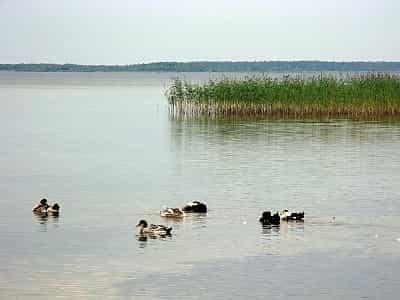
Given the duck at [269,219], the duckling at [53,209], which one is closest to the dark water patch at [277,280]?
the duck at [269,219]

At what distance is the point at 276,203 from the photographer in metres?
17.2

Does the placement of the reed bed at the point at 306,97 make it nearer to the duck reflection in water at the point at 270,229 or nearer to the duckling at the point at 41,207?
the duckling at the point at 41,207

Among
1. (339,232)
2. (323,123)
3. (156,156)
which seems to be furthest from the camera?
(323,123)

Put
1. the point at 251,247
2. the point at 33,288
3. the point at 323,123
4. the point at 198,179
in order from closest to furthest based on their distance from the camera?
the point at 33,288
the point at 251,247
the point at 198,179
the point at 323,123

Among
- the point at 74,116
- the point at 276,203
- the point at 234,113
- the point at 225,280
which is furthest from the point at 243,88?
the point at 225,280

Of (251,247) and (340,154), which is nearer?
(251,247)

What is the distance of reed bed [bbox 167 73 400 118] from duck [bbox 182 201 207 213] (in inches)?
808

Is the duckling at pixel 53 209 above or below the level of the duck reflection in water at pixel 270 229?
above

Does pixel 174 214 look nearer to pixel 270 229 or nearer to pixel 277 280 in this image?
pixel 270 229

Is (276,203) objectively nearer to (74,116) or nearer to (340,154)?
(340,154)

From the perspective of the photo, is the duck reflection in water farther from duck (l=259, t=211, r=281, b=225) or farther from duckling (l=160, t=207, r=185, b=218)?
duckling (l=160, t=207, r=185, b=218)

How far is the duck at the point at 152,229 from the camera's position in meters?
14.2

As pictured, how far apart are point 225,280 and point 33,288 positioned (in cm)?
220

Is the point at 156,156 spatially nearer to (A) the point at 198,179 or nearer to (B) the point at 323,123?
Answer: (A) the point at 198,179
